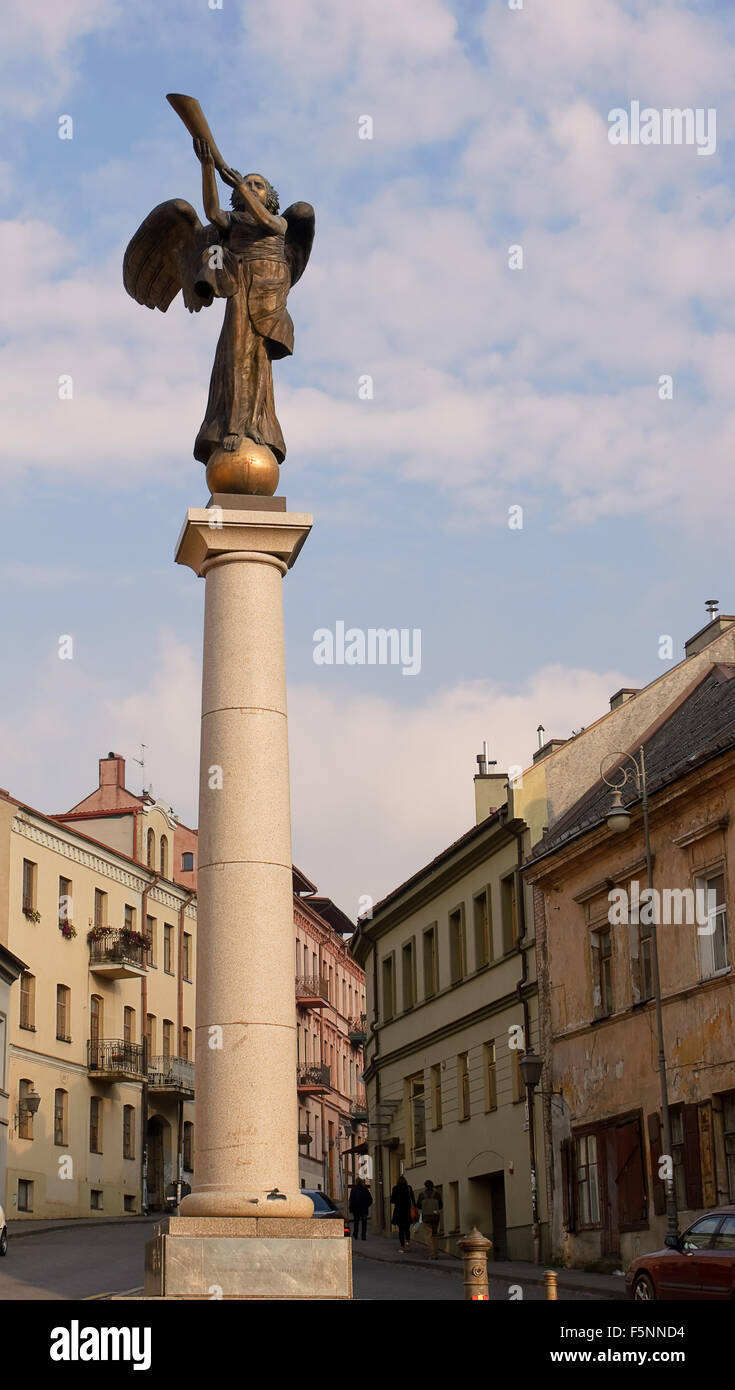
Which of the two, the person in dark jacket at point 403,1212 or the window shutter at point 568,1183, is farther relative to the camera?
the person in dark jacket at point 403,1212

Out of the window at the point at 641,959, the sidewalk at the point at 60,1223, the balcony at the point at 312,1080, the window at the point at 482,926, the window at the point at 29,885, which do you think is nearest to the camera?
the window at the point at 641,959

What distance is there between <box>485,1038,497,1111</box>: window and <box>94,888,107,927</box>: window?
20661 millimetres

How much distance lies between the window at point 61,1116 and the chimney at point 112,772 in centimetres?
1431

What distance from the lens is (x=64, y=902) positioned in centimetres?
5288

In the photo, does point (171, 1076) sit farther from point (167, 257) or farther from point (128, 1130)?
point (167, 257)

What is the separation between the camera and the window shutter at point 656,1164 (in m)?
27.1

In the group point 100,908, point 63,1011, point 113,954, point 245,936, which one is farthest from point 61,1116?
point 245,936

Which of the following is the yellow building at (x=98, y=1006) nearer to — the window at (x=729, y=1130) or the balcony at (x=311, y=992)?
the balcony at (x=311, y=992)

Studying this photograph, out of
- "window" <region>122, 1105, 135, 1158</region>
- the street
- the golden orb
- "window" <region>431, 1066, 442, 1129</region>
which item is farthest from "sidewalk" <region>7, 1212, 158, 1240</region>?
the golden orb

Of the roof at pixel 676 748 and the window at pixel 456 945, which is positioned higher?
the roof at pixel 676 748

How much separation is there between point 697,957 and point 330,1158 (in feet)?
172

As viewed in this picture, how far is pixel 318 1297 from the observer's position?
12.1 m

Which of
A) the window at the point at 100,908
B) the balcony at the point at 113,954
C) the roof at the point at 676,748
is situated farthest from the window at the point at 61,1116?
the roof at the point at 676,748
